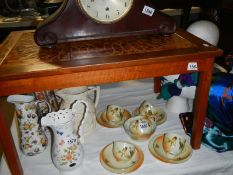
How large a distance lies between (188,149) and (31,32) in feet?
2.11

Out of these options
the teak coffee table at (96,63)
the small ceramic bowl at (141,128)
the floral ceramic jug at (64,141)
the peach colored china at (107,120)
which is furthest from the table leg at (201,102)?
the floral ceramic jug at (64,141)

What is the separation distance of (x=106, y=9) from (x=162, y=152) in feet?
1.47

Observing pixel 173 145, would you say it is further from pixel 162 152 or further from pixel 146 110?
pixel 146 110

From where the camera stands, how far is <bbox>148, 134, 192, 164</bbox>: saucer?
71cm

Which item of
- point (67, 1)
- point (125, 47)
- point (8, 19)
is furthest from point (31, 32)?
point (8, 19)

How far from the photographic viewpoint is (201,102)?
702 mm

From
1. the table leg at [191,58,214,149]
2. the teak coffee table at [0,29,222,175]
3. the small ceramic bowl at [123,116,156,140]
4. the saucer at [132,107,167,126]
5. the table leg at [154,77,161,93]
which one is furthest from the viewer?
the table leg at [154,77,161,93]

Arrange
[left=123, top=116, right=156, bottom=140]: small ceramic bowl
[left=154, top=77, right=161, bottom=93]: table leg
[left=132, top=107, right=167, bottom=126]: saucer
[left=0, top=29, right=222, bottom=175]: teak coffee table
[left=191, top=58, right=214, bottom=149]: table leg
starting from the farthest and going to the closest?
1. [left=154, top=77, right=161, bottom=93]: table leg
2. [left=132, top=107, right=167, bottom=126]: saucer
3. [left=123, top=116, right=156, bottom=140]: small ceramic bowl
4. [left=191, top=58, right=214, bottom=149]: table leg
5. [left=0, top=29, right=222, bottom=175]: teak coffee table

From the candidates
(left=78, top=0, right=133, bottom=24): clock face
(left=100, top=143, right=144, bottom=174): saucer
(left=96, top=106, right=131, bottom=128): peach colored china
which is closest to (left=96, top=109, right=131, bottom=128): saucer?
(left=96, top=106, right=131, bottom=128): peach colored china

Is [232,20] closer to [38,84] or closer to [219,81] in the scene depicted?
[219,81]

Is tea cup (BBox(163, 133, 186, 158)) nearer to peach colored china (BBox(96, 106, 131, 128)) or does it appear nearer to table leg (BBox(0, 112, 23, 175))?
peach colored china (BBox(96, 106, 131, 128))

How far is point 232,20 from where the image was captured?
7.82ft

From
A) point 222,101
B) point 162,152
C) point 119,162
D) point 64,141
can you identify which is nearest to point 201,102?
point 222,101

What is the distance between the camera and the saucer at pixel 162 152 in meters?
0.71
